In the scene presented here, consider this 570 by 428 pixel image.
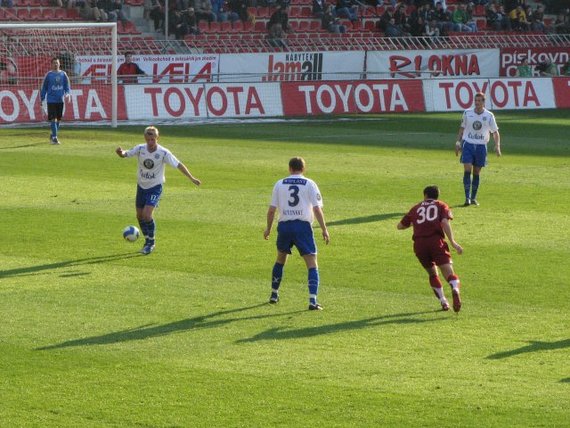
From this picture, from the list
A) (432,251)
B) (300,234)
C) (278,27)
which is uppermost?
(278,27)

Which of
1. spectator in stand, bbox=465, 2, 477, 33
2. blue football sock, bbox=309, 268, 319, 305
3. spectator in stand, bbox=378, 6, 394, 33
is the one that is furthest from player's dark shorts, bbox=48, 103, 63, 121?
spectator in stand, bbox=465, 2, 477, 33

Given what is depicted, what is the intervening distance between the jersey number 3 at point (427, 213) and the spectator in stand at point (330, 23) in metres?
39.3

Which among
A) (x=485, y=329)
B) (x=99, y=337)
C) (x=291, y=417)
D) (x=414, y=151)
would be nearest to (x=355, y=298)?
(x=485, y=329)

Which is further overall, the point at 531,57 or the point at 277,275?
the point at 531,57

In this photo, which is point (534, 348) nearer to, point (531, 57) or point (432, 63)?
point (432, 63)

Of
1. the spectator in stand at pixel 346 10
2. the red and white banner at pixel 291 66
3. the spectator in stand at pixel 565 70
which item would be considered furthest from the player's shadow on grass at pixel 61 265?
the spectator in stand at pixel 565 70

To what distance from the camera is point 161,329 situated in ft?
46.5

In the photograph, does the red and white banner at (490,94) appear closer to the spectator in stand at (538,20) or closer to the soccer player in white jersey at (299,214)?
the spectator in stand at (538,20)

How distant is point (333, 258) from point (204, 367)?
6.32 meters

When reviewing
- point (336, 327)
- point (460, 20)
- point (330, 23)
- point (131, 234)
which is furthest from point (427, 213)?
point (460, 20)

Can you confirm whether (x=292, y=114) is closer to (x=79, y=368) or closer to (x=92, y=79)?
(x=92, y=79)

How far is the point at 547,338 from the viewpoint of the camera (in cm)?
1376

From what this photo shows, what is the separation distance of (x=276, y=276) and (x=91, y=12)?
33.9 m

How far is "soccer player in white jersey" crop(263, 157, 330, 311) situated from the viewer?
15.1 metres
